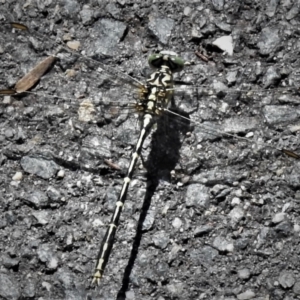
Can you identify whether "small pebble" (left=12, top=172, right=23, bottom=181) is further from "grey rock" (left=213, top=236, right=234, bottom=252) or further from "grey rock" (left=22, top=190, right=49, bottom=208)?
"grey rock" (left=213, top=236, right=234, bottom=252)

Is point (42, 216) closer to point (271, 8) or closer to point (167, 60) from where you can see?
point (167, 60)

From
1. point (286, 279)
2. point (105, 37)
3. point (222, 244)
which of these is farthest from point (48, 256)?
point (105, 37)

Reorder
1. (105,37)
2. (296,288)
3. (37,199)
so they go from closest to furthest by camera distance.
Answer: (296,288) → (37,199) → (105,37)

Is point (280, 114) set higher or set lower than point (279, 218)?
higher

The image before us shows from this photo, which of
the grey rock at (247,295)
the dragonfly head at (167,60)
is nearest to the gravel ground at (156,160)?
the grey rock at (247,295)

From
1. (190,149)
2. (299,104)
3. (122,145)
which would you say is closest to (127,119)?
(122,145)

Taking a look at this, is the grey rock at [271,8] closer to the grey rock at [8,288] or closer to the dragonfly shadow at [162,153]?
the dragonfly shadow at [162,153]

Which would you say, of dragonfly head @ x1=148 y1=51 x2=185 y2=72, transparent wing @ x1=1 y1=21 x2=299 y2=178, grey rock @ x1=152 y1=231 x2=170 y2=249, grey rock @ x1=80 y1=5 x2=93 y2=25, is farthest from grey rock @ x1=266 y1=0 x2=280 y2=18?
grey rock @ x1=152 y1=231 x2=170 y2=249

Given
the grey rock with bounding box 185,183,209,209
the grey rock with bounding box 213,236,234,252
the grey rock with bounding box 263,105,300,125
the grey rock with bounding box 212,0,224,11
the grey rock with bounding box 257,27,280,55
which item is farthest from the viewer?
the grey rock with bounding box 212,0,224,11
